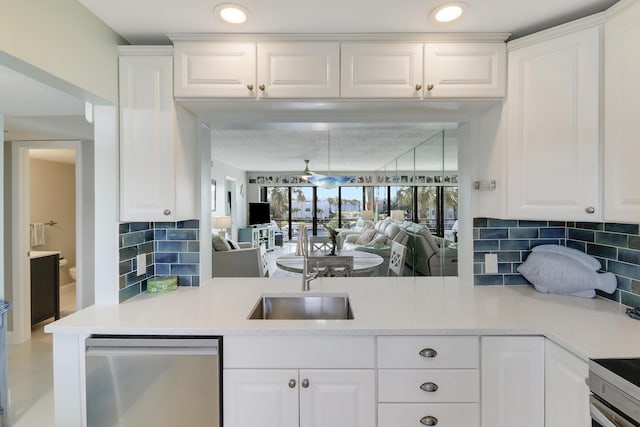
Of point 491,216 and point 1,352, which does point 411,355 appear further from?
point 1,352

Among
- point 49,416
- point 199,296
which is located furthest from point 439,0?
point 49,416

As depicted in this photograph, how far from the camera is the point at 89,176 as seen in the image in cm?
305

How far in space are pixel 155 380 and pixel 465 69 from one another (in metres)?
2.05

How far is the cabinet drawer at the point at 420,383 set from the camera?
123cm

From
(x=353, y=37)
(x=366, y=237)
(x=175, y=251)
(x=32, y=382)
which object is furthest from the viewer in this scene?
(x=366, y=237)

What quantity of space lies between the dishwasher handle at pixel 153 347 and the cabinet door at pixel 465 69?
1.57 metres

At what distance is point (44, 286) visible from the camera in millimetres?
3285

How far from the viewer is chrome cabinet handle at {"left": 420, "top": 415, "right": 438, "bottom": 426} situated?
1224 mm

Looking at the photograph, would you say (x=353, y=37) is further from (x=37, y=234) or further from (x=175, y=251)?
(x=37, y=234)

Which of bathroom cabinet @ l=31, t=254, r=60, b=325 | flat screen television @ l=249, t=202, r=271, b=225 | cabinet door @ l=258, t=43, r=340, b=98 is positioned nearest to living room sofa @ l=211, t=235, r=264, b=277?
bathroom cabinet @ l=31, t=254, r=60, b=325

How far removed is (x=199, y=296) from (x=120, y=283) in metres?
0.40

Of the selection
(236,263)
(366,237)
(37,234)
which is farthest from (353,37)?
(37,234)

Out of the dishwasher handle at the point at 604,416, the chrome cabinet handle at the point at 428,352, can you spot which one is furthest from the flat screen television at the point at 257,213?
the dishwasher handle at the point at 604,416

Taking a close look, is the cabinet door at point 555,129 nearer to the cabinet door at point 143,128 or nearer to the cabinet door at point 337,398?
the cabinet door at point 337,398
